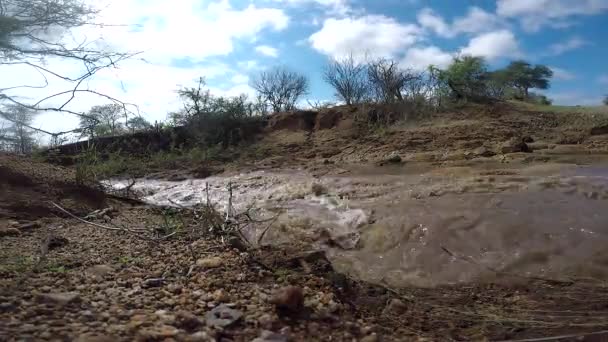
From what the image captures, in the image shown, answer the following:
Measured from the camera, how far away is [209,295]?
8.07 feet

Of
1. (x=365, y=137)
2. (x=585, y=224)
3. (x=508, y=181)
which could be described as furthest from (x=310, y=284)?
(x=365, y=137)

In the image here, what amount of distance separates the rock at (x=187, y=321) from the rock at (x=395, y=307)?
43.8 inches

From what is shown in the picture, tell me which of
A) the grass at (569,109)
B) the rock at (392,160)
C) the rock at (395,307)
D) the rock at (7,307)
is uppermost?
the grass at (569,109)

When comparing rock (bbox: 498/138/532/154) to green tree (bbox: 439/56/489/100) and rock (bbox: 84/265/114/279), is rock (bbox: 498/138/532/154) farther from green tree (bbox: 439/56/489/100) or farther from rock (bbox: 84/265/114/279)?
rock (bbox: 84/265/114/279)

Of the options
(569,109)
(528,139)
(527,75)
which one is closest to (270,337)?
(528,139)

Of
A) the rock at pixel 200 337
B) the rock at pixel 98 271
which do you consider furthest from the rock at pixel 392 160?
the rock at pixel 200 337

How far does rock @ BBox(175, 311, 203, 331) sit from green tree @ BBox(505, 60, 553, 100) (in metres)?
19.0

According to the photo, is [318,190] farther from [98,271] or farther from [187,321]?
[187,321]

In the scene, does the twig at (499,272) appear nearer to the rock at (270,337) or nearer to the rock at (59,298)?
the rock at (270,337)

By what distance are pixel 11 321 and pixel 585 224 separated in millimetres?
4508

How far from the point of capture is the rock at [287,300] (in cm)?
234

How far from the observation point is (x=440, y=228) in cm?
461

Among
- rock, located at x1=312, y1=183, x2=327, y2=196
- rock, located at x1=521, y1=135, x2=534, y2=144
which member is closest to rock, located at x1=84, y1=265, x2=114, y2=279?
rock, located at x1=312, y1=183, x2=327, y2=196

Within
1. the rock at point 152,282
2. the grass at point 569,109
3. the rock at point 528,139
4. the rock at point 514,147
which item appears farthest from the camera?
the grass at point 569,109
